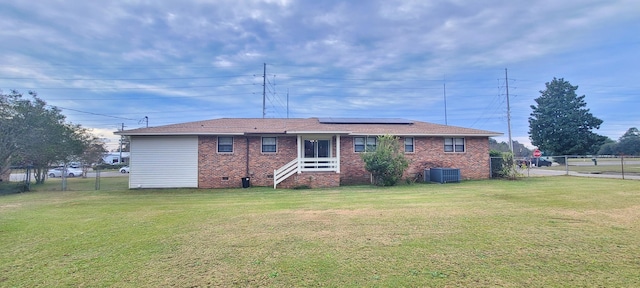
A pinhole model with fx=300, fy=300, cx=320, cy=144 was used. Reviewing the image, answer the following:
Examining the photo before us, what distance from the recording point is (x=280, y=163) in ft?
55.9

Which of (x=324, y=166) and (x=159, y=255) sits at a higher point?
(x=324, y=166)

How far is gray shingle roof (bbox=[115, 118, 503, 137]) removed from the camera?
53.5ft

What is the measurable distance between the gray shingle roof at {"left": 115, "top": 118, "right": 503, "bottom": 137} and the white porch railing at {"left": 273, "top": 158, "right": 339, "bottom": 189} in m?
1.59

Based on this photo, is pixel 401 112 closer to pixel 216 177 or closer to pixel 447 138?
pixel 447 138

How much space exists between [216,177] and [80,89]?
18.9 metres

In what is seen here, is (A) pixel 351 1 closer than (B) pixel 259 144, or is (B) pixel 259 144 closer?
(A) pixel 351 1

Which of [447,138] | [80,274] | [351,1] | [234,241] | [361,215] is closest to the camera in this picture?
[80,274]

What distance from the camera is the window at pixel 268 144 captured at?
1709 cm

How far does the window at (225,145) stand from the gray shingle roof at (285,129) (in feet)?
1.70

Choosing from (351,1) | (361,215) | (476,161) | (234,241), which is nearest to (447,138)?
(476,161)

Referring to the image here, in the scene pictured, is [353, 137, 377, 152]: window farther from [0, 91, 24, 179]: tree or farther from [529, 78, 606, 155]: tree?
[529, 78, 606, 155]: tree

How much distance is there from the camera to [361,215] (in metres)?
7.76

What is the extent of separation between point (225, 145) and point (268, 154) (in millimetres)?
2448

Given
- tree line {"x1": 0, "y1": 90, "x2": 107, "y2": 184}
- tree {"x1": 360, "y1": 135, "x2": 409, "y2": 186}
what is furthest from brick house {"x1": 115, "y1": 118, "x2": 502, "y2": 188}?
tree line {"x1": 0, "y1": 90, "x2": 107, "y2": 184}
